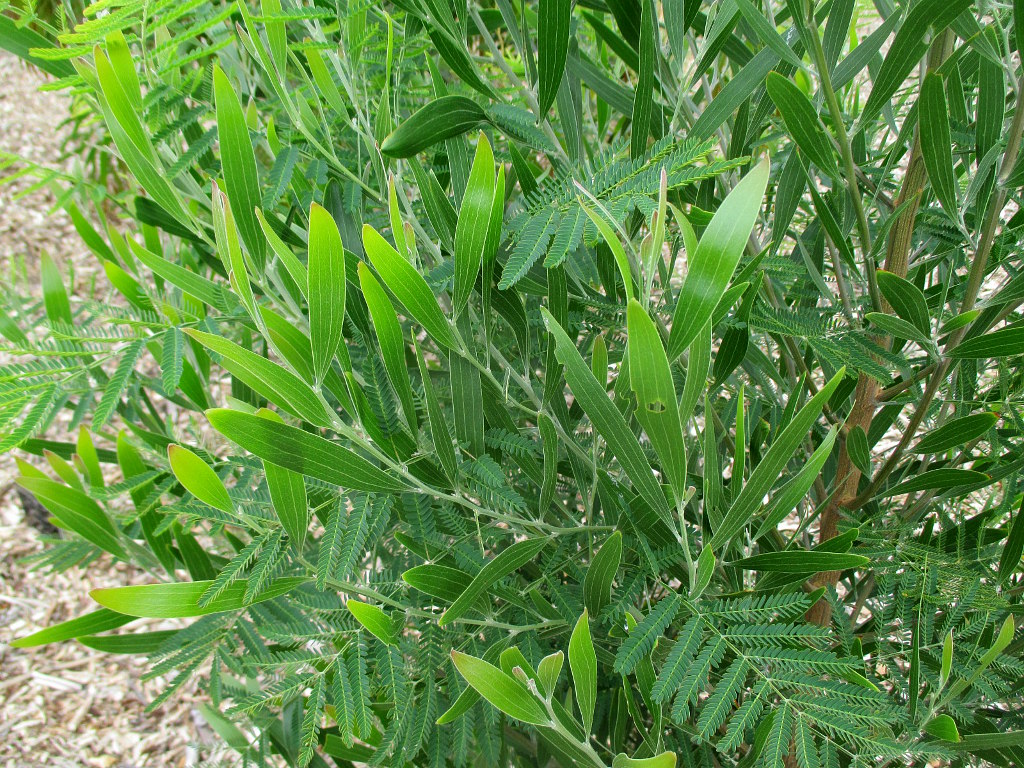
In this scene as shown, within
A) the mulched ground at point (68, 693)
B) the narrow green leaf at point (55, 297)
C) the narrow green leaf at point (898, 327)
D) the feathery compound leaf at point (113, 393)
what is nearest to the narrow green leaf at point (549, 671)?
the narrow green leaf at point (898, 327)

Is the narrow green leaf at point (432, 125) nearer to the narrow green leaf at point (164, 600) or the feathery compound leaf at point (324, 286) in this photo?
the feathery compound leaf at point (324, 286)

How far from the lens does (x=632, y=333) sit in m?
0.36

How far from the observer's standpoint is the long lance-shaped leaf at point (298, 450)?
0.40 m

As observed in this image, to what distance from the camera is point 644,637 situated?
49 centimetres

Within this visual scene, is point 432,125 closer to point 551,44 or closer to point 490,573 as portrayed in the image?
point 551,44

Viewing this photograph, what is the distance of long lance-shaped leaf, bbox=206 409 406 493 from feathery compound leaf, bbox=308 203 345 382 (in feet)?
0.16

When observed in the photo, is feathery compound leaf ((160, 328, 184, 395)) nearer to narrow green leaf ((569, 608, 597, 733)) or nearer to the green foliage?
the green foliage

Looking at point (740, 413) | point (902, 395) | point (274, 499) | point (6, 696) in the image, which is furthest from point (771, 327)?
point (6, 696)

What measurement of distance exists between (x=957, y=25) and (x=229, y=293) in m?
0.60

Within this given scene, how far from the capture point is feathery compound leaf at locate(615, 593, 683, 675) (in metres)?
0.48

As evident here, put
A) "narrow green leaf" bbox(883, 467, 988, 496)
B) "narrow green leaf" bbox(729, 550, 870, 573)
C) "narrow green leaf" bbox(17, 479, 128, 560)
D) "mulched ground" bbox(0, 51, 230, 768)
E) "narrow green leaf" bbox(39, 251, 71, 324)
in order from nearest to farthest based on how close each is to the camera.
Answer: "narrow green leaf" bbox(729, 550, 870, 573) → "narrow green leaf" bbox(883, 467, 988, 496) → "narrow green leaf" bbox(17, 479, 128, 560) → "narrow green leaf" bbox(39, 251, 71, 324) → "mulched ground" bbox(0, 51, 230, 768)

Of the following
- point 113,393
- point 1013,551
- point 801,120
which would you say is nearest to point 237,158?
point 113,393

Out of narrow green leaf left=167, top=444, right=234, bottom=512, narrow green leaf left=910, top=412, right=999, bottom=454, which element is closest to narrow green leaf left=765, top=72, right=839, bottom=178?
narrow green leaf left=910, top=412, right=999, bottom=454

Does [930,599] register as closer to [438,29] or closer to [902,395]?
[902,395]
